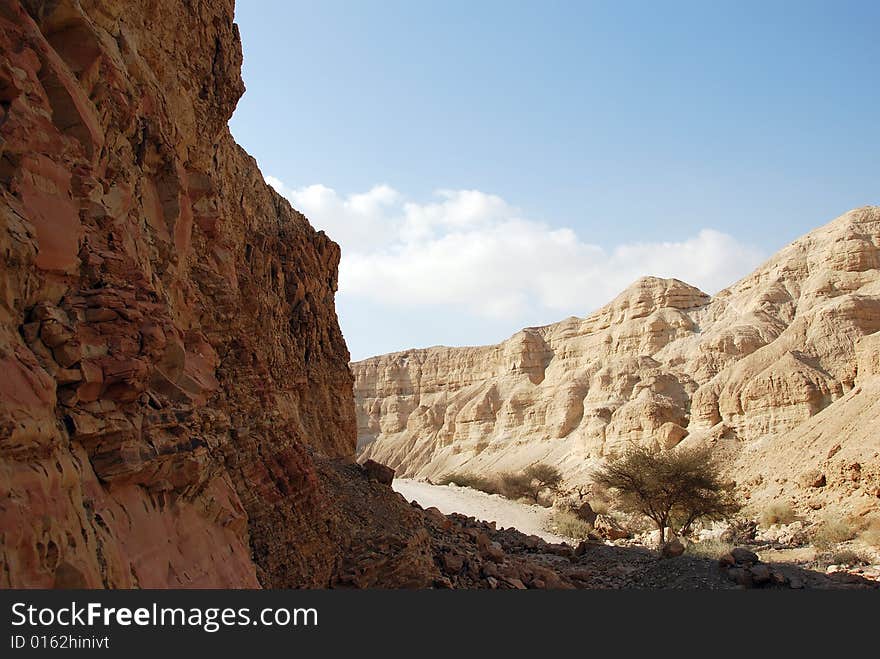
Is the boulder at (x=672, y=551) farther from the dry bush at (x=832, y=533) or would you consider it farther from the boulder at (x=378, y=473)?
the boulder at (x=378, y=473)

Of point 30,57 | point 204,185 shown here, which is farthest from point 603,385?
point 30,57

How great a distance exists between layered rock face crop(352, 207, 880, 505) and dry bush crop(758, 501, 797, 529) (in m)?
1.84

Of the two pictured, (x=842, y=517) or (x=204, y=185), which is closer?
(x=204, y=185)

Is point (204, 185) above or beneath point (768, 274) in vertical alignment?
beneath

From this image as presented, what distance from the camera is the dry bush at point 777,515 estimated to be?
86.8 feet

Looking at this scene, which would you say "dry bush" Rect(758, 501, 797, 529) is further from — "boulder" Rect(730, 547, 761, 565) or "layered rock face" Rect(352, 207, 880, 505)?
"boulder" Rect(730, 547, 761, 565)

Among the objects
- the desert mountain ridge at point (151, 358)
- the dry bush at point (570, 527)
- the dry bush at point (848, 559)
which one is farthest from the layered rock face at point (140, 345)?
the dry bush at point (570, 527)

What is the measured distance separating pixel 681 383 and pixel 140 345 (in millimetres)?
50680

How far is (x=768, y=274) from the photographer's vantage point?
2379 inches

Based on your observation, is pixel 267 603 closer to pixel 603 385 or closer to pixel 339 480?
pixel 339 480

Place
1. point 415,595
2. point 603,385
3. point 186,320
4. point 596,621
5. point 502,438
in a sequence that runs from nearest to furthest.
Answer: point 415,595
point 596,621
point 186,320
point 603,385
point 502,438

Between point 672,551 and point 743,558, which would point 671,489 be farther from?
point 743,558

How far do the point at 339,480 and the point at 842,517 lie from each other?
20106 millimetres

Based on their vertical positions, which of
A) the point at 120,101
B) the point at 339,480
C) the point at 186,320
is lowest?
the point at 339,480
